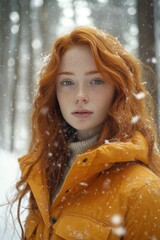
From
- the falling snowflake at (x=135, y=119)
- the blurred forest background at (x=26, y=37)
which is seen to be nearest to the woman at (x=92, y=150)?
the falling snowflake at (x=135, y=119)

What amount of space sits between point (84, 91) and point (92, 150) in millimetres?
290

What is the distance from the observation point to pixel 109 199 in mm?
1229

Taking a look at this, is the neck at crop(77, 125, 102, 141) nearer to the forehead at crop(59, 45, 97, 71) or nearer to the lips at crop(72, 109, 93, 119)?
the lips at crop(72, 109, 93, 119)

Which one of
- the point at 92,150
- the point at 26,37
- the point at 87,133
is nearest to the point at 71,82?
the point at 87,133

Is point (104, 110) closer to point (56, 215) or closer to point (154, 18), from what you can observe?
point (56, 215)

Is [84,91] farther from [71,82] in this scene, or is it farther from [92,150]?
[92,150]

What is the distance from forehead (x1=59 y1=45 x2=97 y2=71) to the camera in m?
1.45

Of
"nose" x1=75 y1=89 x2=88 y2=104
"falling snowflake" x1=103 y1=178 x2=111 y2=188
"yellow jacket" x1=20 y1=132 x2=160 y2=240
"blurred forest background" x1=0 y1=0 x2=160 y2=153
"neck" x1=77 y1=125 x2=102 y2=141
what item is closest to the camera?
"yellow jacket" x1=20 y1=132 x2=160 y2=240

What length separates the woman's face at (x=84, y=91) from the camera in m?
1.45

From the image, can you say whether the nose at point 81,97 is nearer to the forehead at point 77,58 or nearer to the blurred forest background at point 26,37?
the forehead at point 77,58

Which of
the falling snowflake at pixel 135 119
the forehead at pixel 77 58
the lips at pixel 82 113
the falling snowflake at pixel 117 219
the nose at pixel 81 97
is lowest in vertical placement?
the falling snowflake at pixel 117 219

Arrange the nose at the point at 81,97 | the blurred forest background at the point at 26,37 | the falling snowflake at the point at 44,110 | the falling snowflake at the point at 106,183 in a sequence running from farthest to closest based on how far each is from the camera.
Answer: the blurred forest background at the point at 26,37 < the falling snowflake at the point at 44,110 < the nose at the point at 81,97 < the falling snowflake at the point at 106,183

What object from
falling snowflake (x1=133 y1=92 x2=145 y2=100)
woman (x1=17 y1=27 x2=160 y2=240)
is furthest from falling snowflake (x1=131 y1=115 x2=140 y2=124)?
falling snowflake (x1=133 y1=92 x2=145 y2=100)

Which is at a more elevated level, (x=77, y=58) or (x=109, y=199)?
(x=77, y=58)
